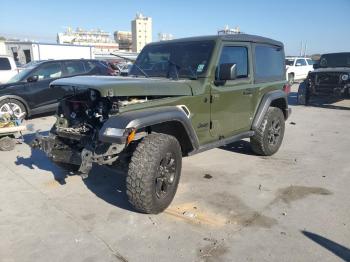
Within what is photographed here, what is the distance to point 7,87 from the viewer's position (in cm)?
927

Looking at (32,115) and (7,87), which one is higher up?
(7,87)

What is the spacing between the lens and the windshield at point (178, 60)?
4.67 meters

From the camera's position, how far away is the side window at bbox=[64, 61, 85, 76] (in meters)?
10.5

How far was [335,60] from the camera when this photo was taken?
13.1m

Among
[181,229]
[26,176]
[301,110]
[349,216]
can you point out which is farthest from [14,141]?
[301,110]

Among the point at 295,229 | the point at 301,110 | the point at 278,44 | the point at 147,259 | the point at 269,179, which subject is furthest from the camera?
the point at 301,110

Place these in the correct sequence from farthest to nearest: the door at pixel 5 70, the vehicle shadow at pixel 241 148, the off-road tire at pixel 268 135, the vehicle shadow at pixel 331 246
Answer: the door at pixel 5 70 < the vehicle shadow at pixel 241 148 < the off-road tire at pixel 268 135 < the vehicle shadow at pixel 331 246

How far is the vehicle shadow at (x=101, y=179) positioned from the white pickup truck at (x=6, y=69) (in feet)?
23.3

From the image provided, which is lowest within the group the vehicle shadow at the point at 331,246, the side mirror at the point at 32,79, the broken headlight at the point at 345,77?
the vehicle shadow at the point at 331,246

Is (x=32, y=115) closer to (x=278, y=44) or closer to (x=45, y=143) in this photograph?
(x=45, y=143)

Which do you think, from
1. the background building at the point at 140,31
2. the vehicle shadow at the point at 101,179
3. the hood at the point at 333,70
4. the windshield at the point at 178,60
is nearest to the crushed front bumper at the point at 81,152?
the vehicle shadow at the point at 101,179

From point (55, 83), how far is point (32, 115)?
6144 mm

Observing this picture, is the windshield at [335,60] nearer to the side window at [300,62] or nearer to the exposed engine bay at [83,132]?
the side window at [300,62]

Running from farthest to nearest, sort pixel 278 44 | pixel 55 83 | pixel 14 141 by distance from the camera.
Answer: pixel 14 141
pixel 278 44
pixel 55 83
